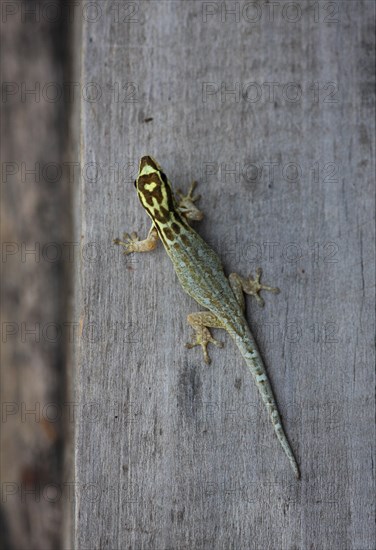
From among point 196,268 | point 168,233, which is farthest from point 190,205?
point 196,268

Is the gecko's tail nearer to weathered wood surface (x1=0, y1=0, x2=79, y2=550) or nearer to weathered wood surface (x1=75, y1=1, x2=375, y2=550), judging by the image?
weathered wood surface (x1=75, y1=1, x2=375, y2=550)

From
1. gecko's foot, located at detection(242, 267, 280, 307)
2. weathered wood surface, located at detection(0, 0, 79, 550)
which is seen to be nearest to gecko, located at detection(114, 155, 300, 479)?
gecko's foot, located at detection(242, 267, 280, 307)

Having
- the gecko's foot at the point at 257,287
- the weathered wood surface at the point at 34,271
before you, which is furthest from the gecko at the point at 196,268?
the weathered wood surface at the point at 34,271

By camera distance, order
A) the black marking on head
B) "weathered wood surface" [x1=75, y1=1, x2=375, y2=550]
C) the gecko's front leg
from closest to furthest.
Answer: "weathered wood surface" [x1=75, y1=1, x2=375, y2=550]
the gecko's front leg
the black marking on head

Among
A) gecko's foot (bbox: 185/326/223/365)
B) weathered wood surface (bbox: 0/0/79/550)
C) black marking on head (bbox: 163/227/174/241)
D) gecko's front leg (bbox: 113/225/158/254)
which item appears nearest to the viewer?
gecko's foot (bbox: 185/326/223/365)

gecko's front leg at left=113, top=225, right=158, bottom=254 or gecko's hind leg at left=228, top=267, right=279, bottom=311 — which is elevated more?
gecko's front leg at left=113, top=225, right=158, bottom=254

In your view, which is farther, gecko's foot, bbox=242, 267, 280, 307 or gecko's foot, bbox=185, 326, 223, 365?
gecko's foot, bbox=242, 267, 280, 307

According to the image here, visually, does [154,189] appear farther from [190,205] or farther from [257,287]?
[257,287]
